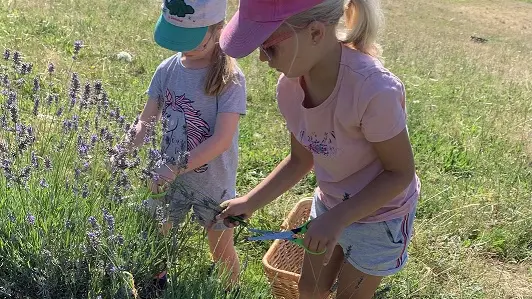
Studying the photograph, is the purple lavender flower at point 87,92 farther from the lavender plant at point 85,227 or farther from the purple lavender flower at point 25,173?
the purple lavender flower at point 25,173

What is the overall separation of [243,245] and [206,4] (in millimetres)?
1482

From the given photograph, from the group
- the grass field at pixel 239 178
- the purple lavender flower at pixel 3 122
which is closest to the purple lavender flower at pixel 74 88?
the grass field at pixel 239 178

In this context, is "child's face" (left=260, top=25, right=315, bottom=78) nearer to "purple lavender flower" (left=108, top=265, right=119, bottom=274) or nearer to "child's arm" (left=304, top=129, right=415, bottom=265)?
"child's arm" (left=304, top=129, right=415, bottom=265)

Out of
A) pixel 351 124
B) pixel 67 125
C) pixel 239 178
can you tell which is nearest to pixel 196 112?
pixel 67 125

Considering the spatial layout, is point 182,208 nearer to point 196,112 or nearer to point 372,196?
point 196,112

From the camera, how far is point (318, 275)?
254 centimetres

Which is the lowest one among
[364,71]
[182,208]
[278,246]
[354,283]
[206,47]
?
[278,246]

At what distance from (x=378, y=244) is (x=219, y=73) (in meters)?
0.97

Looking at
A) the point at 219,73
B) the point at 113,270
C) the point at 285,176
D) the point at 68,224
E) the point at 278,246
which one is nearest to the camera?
the point at 113,270

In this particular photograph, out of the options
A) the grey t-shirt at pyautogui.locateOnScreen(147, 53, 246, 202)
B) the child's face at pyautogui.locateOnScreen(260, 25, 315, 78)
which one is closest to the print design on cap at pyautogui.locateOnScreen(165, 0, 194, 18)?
the grey t-shirt at pyautogui.locateOnScreen(147, 53, 246, 202)

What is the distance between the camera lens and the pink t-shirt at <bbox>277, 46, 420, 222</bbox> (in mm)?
1990

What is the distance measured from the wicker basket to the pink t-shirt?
1.68 ft

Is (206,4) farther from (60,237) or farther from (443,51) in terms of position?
(443,51)

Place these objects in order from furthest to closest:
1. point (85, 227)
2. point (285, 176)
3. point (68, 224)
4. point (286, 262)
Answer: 1. point (286, 262)
2. point (285, 176)
3. point (85, 227)
4. point (68, 224)
